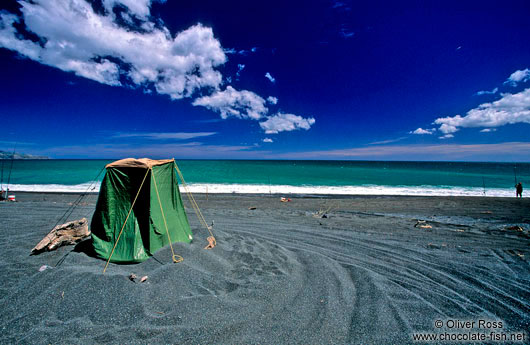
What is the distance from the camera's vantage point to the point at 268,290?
4.53 meters

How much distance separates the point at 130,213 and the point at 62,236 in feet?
7.38

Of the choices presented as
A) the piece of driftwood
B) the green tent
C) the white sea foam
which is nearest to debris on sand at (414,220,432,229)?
the green tent

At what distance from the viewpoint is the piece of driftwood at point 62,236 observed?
18.5ft

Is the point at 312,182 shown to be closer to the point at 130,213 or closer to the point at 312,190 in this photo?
the point at 312,190

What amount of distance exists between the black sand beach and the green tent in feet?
1.40

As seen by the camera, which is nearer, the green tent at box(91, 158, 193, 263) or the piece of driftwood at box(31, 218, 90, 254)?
the green tent at box(91, 158, 193, 263)

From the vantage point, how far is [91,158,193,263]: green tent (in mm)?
5500

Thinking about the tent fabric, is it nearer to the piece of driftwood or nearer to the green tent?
the green tent

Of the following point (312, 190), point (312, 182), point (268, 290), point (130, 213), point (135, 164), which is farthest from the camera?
point (312, 182)

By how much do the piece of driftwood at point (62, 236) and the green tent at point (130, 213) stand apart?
3.11 feet

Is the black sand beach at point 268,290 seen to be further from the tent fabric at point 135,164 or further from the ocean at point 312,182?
the ocean at point 312,182

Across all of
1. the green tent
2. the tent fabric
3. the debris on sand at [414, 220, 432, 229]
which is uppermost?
the tent fabric

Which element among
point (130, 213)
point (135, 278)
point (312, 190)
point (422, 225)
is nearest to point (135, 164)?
point (130, 213)

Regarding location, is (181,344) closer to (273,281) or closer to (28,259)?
(273,281)
